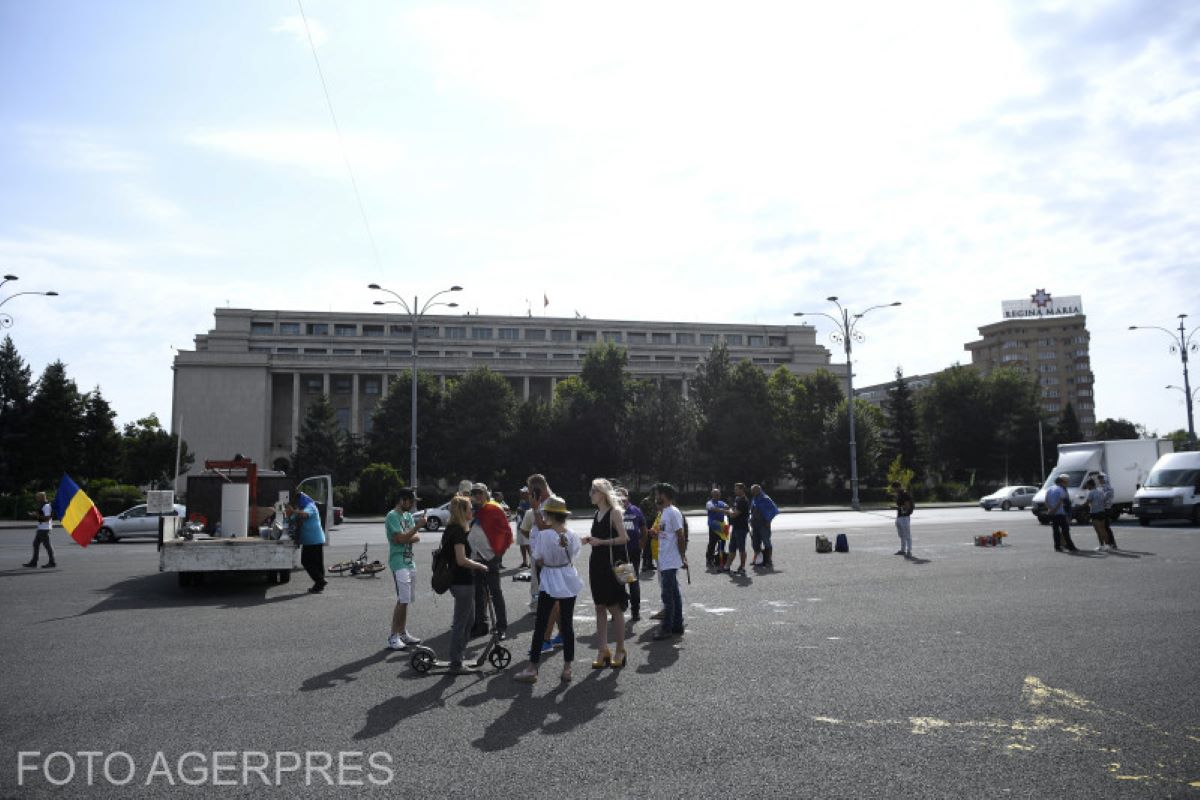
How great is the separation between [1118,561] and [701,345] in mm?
90035

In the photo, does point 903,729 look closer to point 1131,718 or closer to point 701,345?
point 1131,718

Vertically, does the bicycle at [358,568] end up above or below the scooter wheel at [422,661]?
below

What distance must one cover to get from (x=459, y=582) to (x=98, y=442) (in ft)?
205

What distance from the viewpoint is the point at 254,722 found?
6.04m

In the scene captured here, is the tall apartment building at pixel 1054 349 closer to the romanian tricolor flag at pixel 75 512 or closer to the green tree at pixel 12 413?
the green tree at pixel 12 413

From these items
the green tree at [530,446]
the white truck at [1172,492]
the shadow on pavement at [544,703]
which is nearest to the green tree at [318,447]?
the green tree at [530,446]

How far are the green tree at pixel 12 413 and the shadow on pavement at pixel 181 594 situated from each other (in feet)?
145

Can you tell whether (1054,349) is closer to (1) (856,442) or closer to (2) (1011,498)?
(1) (856,442)

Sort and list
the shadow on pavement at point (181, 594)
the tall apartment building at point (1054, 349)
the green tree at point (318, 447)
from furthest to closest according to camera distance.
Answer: the tall apartment building at point (1054, 349)
the green tree at point (318, 447)
the shadow on pavement at point (181, 594)

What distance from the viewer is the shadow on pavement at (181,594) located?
1252 centimetres

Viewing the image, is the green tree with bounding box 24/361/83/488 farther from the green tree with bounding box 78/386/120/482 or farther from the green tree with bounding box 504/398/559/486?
the green tree with bounding box 504/398/559/486

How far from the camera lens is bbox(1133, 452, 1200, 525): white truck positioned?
2692 cm

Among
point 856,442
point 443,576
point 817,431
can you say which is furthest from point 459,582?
point 817,431

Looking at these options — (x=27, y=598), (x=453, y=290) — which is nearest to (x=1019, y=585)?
(x=27, y=598)
